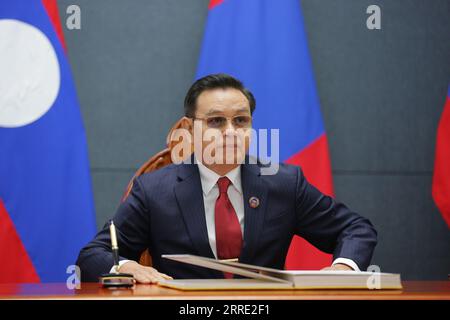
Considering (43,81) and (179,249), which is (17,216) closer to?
(43,81)

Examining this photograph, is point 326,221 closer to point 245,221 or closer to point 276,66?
point 245,221

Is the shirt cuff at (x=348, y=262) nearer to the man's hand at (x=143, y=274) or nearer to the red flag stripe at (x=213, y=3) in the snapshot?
the man's hand at (x=143, y=274)

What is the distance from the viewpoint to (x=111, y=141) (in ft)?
12.2

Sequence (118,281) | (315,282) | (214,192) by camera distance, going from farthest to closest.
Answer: (214,192) → (118,281) → (315,282)

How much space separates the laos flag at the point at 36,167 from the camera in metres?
3.31

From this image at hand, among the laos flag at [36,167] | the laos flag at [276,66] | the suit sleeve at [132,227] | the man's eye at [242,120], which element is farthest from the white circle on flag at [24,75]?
the man's eye at [242,120]

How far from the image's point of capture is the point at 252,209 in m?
2.47

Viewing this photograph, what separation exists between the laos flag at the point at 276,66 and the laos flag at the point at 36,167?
778 millimetres

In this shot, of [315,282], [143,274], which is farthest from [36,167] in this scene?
[315,282]

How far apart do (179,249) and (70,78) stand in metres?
1.41

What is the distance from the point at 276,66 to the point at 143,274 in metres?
1.82

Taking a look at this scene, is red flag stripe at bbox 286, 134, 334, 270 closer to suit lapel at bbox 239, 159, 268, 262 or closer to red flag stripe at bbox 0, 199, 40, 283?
suit lapel at bbox 239, 159, 268, 262
